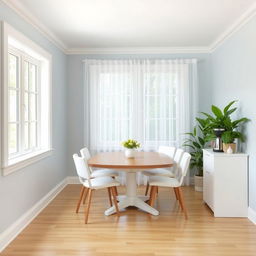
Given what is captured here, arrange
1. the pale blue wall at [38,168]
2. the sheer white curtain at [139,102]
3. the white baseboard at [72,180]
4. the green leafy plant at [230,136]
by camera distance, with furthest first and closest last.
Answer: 1. the white baseboard at [72,180]
2. the sheer white curtain at [139,102]
3. the green leafy plant at [230,136]
4. the pale blue wall at [38,168]

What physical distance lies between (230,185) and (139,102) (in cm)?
233

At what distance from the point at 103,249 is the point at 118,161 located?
1175mm

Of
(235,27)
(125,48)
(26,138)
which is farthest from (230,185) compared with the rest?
(125,48)

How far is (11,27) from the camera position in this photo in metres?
2.91

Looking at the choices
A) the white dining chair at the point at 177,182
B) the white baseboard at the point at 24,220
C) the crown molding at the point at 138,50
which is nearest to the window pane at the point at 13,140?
the white baseboard at the point at 24,220

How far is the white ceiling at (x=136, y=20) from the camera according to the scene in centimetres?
317

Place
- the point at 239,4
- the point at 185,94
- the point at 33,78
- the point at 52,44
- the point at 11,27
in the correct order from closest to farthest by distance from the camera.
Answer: the point at 11,27 < the point at 239,4 < the point at 33,78 < the point at 52,44 < the point at 185,94

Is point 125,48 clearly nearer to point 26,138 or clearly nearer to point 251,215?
point 26,138

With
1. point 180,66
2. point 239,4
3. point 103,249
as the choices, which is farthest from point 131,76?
point 103,249

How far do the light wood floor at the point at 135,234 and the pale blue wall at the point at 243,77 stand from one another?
2.03 feet

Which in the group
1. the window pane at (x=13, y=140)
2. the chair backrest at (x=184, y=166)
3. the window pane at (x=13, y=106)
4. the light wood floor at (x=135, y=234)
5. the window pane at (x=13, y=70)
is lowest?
the light wood floor at (x=135, y=234)

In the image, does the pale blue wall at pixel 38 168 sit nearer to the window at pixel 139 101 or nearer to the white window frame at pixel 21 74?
the white window frame at pixel 21 74

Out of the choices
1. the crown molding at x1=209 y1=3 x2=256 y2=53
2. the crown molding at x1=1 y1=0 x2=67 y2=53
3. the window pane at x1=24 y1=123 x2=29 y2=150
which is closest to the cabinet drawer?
the crown molding at x1=209 y1=3 x2=256 y2=53

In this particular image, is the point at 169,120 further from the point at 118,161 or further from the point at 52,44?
the point at 52,44
